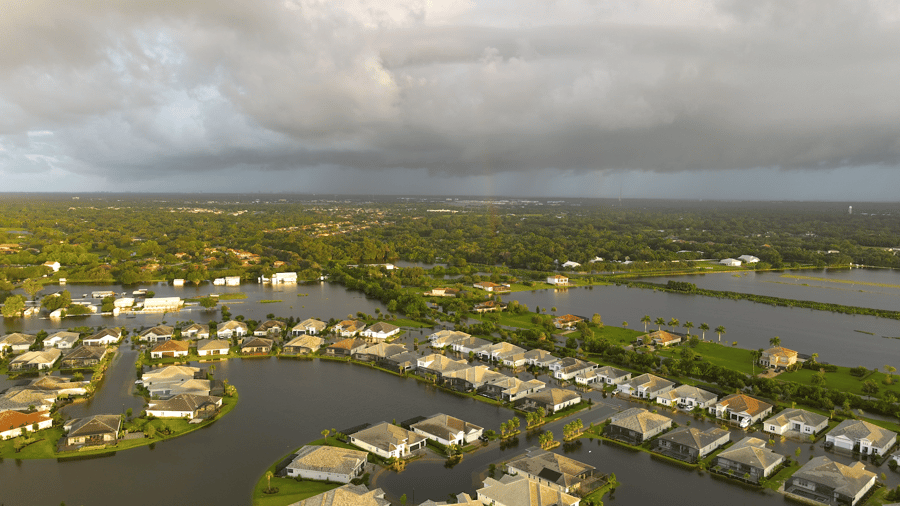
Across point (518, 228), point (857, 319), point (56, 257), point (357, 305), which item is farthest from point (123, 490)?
point (518, 228)

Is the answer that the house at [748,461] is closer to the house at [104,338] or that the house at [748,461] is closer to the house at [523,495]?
the house at [523,495]

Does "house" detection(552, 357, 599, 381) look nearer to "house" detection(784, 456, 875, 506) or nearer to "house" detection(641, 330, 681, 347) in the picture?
"house" detection(641, 330, 681, 347)

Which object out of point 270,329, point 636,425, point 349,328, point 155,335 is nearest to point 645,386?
point 636,425

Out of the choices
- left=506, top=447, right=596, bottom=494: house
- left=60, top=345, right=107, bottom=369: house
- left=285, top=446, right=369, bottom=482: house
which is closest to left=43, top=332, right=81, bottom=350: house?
left=60, top=345, right=107, bottom=369: house

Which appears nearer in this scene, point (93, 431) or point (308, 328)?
point (93, 431)

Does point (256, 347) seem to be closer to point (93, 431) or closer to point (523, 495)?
point (93, 431)

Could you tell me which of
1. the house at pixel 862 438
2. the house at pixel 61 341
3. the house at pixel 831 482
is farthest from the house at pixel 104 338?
the house at pixel 862 438
